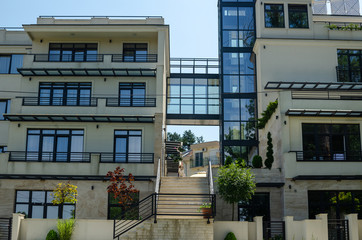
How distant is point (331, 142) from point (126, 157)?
40.1 feet

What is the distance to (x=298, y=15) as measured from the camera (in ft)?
Result: 115

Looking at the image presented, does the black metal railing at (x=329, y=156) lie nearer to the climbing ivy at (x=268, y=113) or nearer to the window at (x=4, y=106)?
the climbing ivy at (x=268, y=113)

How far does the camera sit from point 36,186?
28.5 metres

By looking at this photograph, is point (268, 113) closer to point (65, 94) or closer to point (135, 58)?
point (135, 58)

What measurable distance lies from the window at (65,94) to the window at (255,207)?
12.1 meters

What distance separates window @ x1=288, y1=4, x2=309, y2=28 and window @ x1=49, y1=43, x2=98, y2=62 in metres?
14.2

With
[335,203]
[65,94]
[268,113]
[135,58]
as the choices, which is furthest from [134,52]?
[335,203]

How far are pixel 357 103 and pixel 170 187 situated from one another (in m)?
11.7

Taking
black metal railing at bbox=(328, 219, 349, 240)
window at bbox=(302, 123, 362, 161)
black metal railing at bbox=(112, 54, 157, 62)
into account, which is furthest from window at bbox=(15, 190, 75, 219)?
black metal railing at bbox=(328, 219, 349, 240)

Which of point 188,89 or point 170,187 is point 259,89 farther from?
point 170,187

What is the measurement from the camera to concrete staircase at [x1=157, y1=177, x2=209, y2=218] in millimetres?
24250

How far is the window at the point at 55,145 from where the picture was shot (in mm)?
29984

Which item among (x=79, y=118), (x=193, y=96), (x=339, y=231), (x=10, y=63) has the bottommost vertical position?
(x=339, y=231)

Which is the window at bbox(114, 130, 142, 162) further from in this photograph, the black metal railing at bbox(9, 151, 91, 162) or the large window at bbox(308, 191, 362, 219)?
the large window at bbox(308, 191, 362, 219)
